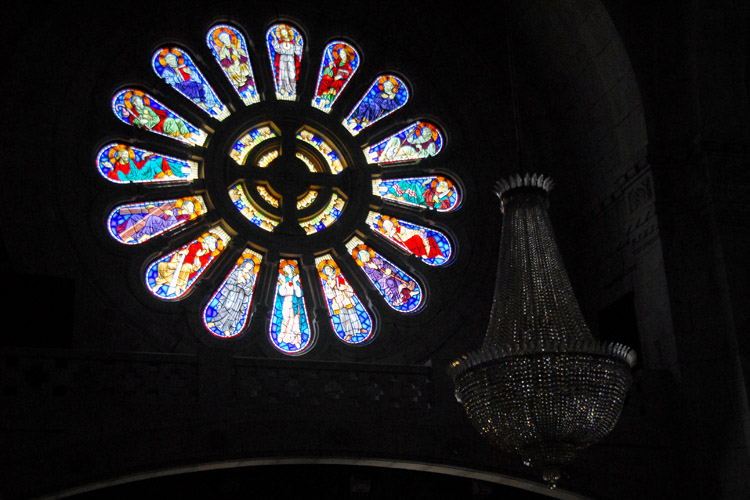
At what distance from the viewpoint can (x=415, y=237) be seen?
523 inches

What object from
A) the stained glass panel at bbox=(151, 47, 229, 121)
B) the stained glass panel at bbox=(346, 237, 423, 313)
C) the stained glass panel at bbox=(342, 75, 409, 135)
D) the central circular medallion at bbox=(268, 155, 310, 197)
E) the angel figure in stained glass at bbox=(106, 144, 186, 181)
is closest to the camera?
the angel figure in stained glass at bbox=(106, 144, 186, 181)

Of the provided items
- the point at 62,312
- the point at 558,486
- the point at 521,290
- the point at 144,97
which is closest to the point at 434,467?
the point at 558,486

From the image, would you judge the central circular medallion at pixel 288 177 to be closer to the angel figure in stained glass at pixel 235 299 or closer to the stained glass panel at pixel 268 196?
the stained glass panel at pixel 268 196

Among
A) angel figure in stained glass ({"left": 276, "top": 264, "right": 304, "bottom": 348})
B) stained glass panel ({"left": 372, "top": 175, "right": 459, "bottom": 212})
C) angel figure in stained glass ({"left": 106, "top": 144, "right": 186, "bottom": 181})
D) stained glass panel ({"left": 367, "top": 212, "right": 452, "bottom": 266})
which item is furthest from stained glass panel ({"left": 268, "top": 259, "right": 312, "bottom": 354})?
angel figure in stained glass ({"left": 106, "top": 144, "right": 186, "bottom": 181})

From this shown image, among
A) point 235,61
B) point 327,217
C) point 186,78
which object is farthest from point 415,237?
point 186,78

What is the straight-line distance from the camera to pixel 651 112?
1245 cm

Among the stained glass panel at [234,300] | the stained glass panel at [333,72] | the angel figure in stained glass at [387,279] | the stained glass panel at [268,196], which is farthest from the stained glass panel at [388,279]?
the stained glass panel at [333,72]

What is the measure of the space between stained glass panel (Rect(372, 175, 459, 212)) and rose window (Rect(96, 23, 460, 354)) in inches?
0.7

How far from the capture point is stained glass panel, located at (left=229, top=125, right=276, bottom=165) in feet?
42.9

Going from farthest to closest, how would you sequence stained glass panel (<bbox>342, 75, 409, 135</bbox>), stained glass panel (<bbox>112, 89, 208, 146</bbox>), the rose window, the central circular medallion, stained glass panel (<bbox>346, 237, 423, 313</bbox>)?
stained glass panel (<bbox>342, 75, 409, 135</bbox>) → the central circular medallion → stained glass panel (<bbox>346, 237, 423, 313</bbox>) → stained glass panel (<bbox>112, 89, 208, 146</bbox>) → the rose window

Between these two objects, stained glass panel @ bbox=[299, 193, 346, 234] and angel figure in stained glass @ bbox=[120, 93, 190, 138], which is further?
stained glass panel @ bbox=[299, 193, 346, 234]

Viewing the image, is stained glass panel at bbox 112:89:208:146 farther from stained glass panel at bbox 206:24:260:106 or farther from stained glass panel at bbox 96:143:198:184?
stained glass panel at bbox 206:24:260:106

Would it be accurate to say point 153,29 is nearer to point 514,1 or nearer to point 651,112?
point 514,1

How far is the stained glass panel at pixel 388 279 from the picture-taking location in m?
12.8
